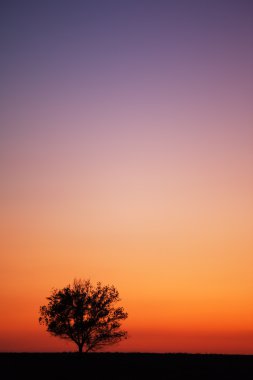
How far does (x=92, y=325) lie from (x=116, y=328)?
3975mm

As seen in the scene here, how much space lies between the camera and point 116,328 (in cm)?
7162
